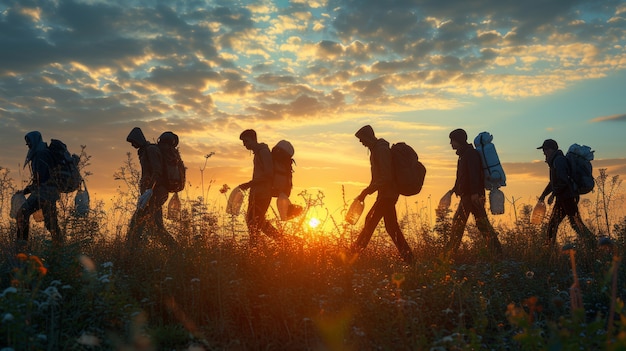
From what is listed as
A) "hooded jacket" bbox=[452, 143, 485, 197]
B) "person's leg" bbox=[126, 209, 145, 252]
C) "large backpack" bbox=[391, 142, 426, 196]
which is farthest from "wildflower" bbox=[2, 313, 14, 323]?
"hooded jacket" bbox=[452, 143, 485, 197]

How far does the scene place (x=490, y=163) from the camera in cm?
998

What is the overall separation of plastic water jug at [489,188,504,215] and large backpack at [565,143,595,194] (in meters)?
1.38

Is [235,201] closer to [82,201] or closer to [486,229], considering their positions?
[82,201]

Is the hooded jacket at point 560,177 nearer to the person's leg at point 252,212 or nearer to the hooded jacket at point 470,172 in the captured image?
the hooded jacket at point 470,172

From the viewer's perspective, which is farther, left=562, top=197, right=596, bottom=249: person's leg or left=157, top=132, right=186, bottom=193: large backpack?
left=157, top=132, right=186, bottom=193: large backpack

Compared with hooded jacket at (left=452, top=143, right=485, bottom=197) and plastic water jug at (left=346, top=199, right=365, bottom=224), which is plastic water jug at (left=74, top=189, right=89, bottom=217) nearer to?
plastic water jug at (left=346, top=199, right=365, bottom=224)

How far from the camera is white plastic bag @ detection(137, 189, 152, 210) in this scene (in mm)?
9015

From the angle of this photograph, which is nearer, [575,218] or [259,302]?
[259,302]

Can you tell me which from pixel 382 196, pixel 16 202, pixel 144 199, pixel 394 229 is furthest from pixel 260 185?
pixel 16 202

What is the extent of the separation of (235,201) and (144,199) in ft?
4.85

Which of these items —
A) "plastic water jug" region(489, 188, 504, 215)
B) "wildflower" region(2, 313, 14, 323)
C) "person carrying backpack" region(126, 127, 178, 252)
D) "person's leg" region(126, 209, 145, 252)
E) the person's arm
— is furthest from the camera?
"plastic water jug" region(489, 188, 504, 215)

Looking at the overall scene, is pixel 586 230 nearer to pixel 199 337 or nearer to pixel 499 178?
pixel 499 178

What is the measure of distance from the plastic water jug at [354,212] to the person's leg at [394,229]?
38 centimetres

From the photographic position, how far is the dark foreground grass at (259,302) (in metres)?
4.55
